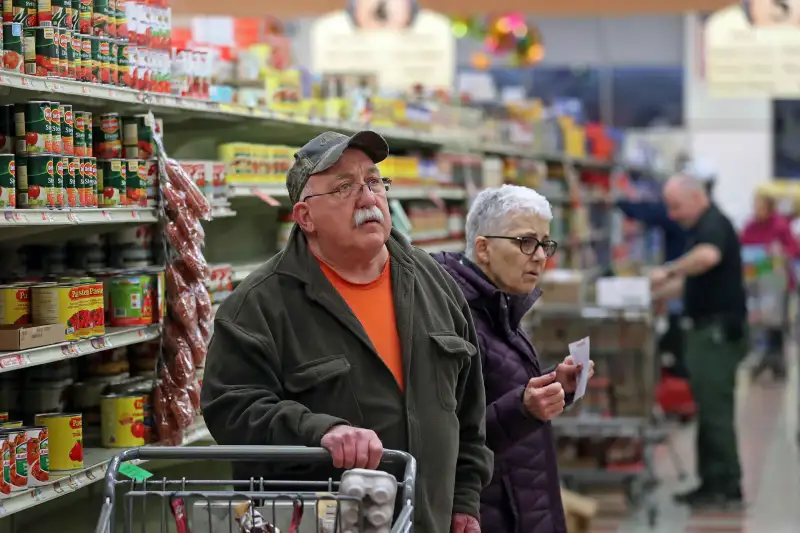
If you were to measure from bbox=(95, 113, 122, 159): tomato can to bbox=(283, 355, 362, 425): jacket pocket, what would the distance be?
5.12 ft

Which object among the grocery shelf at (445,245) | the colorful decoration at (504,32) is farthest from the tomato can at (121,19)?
the colorful decoration at (504,32)

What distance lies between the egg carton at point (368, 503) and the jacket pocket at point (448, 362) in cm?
54

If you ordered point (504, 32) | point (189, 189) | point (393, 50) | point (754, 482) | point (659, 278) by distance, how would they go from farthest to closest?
1. point (504, 32)
2. point (393, 50)
3. point (754, 482)
4. point (659, 278)
5. point (189, 189)

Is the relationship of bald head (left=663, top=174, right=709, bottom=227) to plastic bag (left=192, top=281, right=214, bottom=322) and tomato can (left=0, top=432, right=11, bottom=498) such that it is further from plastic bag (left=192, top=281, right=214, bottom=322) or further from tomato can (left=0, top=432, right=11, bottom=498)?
tomato can (left=0, top=432, right=11, bottom=498)

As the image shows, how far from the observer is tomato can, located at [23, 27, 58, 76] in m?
3.83

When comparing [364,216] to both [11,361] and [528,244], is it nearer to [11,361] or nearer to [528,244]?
[11,361]

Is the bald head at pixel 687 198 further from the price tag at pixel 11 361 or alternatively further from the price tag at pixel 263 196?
the price tag at pixel 11 361

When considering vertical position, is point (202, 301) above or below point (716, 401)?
above

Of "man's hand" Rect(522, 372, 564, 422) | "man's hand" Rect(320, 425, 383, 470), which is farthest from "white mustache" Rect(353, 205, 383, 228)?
"man's hand" Rect(522, 372, 564, 422)

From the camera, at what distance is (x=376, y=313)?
127 inches

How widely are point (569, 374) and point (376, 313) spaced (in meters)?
1.03

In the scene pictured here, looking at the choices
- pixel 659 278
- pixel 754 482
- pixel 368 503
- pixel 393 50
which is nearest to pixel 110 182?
pixel 368 503

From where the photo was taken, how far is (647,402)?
8.34 m

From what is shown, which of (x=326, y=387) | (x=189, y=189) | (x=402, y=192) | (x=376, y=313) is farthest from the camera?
(x=402, y=192)
